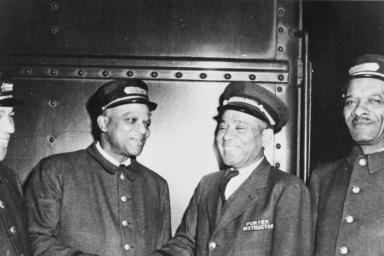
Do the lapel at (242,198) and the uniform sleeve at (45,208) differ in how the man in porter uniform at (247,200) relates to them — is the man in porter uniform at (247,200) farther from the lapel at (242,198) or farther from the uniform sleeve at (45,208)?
the uniform sleeve at (45,208)

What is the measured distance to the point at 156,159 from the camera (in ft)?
10.0

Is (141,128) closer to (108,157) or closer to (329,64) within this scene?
(108,157)

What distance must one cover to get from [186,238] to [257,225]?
48 cm

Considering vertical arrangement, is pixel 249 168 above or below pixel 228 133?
below

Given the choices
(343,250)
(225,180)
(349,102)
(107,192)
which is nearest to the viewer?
(343,250)

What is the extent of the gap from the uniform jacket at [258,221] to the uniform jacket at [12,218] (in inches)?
26.9

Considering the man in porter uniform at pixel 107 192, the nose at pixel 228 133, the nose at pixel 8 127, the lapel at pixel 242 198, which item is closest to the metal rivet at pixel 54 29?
the man in porter uniform at pixel 107 192

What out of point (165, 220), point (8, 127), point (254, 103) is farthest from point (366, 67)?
point (8, 127)

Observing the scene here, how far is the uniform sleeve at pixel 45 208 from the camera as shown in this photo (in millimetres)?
2465

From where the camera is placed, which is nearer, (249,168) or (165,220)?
(249,168)

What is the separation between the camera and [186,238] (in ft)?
8.87

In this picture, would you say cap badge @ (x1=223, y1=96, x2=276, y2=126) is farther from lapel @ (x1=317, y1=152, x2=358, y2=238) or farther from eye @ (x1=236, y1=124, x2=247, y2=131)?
lapel @ (x1=317, y1=152, x2=358, y2=238)

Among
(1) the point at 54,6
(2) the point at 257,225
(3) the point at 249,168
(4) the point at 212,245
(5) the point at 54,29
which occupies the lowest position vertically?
(4) the point at 212,245

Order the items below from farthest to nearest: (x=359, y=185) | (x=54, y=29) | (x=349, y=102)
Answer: (x=54, y=29) < (x=349, y=102) < (x=359, y=185)
